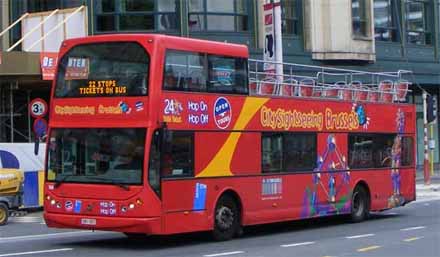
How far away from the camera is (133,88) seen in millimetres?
13641

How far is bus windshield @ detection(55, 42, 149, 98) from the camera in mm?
13648

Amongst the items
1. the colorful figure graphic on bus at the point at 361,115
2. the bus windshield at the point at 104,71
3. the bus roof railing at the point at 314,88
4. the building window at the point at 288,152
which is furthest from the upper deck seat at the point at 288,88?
the bus windshield at the point at 104,71

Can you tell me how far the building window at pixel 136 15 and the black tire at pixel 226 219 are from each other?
18.5 metres

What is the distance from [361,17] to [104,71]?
86.3 ft

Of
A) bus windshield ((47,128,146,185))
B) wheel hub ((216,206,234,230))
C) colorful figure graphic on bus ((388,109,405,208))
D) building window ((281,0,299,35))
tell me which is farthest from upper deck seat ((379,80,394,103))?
building window ((281,0,299,35))

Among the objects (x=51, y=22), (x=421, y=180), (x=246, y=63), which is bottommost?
(x=421, y=180)

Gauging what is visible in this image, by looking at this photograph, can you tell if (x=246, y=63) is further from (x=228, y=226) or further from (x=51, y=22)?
(x=51, y=22)

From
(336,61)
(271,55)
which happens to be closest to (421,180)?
(336,61)

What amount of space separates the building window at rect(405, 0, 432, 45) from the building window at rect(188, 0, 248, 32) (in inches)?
476

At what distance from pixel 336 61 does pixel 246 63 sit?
2209 centimetres

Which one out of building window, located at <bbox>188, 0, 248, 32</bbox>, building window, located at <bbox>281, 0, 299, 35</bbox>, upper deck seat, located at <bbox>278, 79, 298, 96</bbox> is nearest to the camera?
upper deck seat, located at <bbox>278, 79, 298, 96</bbox>

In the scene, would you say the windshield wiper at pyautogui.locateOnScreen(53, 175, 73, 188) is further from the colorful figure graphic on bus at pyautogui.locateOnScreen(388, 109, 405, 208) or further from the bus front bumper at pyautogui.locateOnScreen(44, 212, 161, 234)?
the colorful figure graphic on bus at pyautogui.locateOnScreen(388, 109, 405, 208)

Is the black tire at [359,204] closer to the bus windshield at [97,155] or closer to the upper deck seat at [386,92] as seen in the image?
the upper deck seat at [386,92]

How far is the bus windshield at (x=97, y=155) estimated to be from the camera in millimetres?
13422
